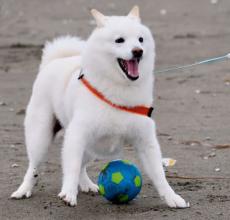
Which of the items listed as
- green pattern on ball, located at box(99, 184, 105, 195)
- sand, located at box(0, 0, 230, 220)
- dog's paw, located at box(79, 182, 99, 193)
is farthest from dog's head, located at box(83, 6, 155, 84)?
dog's paw, located at box(79, 182, 99, 193)

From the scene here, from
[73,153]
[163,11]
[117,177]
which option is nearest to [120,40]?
[73,153]

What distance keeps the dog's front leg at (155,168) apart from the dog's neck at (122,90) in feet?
0.60

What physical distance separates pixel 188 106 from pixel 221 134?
57.2 inches

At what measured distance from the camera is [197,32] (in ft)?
51.0

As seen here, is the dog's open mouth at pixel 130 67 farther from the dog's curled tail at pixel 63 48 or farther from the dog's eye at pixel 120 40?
the dog's curled tail at pixel 63 48

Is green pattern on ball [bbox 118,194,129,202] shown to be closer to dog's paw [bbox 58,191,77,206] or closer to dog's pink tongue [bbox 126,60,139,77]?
dog's paw [bbox 58,191,77,206]

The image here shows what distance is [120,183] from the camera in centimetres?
575

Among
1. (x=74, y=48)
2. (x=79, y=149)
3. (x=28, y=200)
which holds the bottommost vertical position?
(x=28, y=200)

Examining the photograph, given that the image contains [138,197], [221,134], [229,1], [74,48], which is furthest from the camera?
[229,1]

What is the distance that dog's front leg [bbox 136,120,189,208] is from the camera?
5625mm

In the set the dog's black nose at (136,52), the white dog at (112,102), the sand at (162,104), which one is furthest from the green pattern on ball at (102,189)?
the dog's black nose at (136,52)

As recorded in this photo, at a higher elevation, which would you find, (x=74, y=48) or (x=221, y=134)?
(x=74, y=48)

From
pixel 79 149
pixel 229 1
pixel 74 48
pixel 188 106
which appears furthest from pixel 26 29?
pixel 79 149

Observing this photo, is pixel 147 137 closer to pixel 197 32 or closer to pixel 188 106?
pixel 188 106
